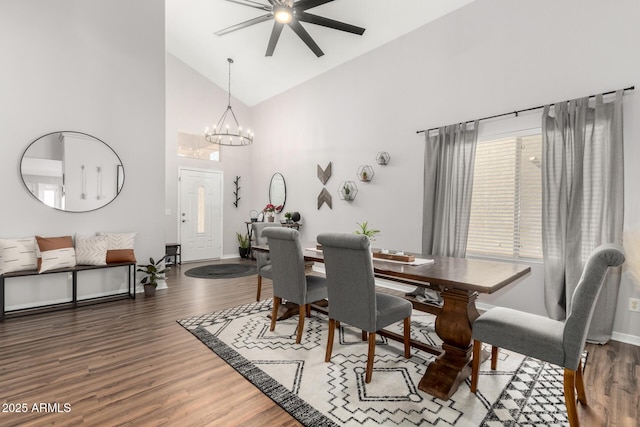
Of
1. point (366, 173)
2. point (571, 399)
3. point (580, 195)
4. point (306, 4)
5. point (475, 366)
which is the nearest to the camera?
point (571, 399)

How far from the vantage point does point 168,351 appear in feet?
8.39

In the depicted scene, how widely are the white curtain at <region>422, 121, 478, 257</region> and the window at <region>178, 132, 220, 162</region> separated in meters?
4.86

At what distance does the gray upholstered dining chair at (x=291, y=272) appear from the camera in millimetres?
2619

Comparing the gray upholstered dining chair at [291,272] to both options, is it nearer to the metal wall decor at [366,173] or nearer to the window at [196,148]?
the metal wall decor at [366,173]

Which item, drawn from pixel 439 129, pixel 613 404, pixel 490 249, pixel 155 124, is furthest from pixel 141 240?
pixel 613 404

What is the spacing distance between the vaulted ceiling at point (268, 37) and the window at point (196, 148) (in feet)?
4.55

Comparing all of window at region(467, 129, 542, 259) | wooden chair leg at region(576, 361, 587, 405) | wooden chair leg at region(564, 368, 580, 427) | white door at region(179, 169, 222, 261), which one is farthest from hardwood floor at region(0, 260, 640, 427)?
white door at region(179, 169, 222, 261)

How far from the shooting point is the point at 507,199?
3.58m

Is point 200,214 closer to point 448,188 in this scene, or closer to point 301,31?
point 301,31

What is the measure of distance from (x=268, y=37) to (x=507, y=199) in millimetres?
4433

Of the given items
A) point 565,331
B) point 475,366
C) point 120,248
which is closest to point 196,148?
point 120,248

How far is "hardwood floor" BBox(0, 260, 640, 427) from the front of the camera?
176cm

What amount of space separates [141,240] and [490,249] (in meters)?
4.58

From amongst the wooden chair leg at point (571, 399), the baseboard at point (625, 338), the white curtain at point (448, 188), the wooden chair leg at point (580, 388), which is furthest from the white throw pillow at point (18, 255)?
the baseboard at point (625, 338)
